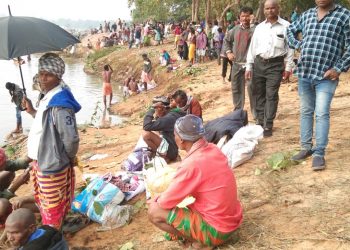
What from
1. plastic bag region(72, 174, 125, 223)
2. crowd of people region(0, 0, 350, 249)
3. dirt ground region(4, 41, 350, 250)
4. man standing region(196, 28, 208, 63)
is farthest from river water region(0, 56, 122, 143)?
plastic bag region(72, 174, 125, 223)

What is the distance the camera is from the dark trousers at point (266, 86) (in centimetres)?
530

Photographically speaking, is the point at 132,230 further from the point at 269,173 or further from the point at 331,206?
the point at 331,206

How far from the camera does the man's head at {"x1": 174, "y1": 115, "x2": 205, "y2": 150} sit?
3.14 metres

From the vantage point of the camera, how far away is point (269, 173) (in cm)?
462

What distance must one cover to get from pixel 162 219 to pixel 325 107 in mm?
1967

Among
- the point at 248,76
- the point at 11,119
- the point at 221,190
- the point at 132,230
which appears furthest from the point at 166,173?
the point at 11,119

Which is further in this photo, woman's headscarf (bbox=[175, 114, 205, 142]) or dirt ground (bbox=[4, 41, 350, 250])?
dirt ground (bbox=[4, 41, 350, 250])

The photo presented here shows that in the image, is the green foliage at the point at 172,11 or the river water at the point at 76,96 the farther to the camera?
the green foliage at the point at 172,11

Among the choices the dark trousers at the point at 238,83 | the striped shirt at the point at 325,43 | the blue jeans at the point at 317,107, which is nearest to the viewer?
the striped shirt at the point at 325,43

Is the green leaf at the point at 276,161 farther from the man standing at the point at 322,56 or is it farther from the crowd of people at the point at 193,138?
the man standing at the point at 322,56

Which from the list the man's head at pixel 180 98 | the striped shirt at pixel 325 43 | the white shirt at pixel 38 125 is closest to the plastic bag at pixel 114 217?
the white shirt at pixel 38 125

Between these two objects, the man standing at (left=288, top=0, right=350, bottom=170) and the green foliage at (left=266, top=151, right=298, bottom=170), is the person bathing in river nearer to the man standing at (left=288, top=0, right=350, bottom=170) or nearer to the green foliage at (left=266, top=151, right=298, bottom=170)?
the green foliage at (left=266, top=151, right=298, bottom=170)

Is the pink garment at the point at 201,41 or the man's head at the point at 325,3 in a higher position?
the man's head at the point at 325,3

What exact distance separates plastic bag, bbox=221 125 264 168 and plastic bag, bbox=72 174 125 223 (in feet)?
4.69
